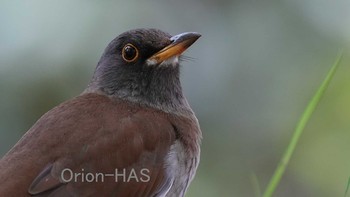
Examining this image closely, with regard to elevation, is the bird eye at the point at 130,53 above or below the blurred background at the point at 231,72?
above

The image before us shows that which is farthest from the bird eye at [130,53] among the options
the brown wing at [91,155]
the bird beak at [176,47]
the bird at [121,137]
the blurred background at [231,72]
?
the blurred background at [231,72]

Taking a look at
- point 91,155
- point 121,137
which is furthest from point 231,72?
point 91,155

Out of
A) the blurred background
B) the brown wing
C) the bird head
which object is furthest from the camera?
the blurred background

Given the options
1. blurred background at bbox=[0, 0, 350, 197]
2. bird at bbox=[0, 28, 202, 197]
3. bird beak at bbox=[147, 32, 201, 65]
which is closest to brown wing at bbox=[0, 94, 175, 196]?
bird at bbox=[0, 28, 202, 197]

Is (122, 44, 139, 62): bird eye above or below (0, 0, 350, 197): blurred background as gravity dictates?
above

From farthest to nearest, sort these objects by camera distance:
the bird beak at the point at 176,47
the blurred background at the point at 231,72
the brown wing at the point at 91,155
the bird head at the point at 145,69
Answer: the blurred background at the point at 231,72
the bird head at the point at 145,69
the bird beak at the point at 176,47
the brown wing at the point at 91,155

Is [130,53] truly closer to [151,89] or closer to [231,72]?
[151,89]

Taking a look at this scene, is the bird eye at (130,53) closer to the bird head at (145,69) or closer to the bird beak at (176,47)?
the bird head at (145,69)

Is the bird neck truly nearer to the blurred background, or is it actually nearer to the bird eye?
the bird eye

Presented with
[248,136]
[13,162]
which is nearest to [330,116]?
[248,136]
